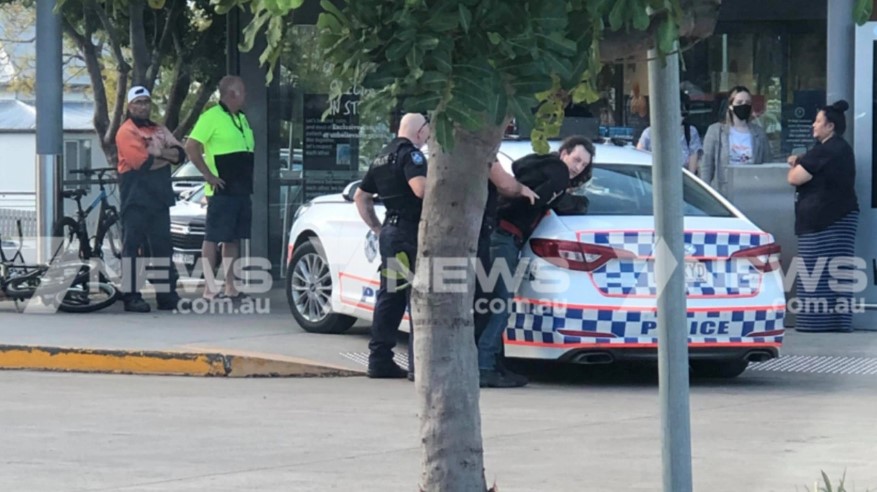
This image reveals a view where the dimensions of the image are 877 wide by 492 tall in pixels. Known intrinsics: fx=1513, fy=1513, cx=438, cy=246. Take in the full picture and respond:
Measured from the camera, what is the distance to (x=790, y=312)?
12.3 meters

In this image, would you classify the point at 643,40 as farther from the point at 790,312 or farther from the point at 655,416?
the point at 790,312

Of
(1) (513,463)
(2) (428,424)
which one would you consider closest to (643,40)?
(2) (428,424)

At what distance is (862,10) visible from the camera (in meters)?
3.83

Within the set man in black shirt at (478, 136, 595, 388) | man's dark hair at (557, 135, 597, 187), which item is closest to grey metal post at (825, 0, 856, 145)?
man's dark hair at (557, 135, 597, 187)

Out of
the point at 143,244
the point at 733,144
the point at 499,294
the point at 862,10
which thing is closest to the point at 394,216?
the point at 499,294

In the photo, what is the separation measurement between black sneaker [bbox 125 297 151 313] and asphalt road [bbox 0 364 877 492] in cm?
226

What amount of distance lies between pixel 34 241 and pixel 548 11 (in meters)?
10.6

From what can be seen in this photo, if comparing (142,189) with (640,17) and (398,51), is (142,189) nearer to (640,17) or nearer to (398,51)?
(398,51)

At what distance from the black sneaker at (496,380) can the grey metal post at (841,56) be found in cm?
421

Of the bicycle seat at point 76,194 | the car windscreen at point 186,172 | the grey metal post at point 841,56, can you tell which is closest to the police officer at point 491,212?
the grey metal post at point 841,56

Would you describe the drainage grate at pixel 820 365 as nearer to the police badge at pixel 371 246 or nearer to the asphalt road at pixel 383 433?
the asphalt road at pixel 383 433

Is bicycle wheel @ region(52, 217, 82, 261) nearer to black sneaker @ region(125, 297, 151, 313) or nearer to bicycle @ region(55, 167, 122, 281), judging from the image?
bicycle @ region(55, 167, 122, 281)

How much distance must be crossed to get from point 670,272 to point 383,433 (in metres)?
3.81

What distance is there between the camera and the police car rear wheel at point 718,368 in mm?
10031
